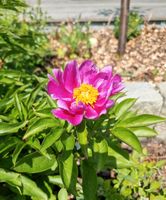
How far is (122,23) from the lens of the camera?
5.30 metres

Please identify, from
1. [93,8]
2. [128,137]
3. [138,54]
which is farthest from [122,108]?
[93,8]

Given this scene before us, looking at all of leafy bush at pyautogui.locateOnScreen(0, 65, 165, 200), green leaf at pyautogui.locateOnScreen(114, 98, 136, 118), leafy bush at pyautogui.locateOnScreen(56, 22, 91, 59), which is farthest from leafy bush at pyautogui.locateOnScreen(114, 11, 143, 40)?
green leaf at pyautogui.locateOnScreen(114, 98, 136, 118)

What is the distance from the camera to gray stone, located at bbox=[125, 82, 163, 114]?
4.26 m

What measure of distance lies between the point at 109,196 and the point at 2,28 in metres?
1.31

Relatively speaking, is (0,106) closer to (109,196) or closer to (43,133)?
(43,133)

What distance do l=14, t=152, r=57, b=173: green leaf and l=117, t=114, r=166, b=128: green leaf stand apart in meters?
0.37

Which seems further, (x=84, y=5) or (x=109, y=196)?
(x=84, y=5)

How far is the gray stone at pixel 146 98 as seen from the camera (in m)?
4.26

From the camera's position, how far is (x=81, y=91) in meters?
1.81

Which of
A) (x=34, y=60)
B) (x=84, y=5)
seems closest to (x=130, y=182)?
(x=34, y=60)

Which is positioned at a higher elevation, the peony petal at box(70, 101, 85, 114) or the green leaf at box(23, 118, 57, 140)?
the peony petal at box(70, 101, 85, 114)

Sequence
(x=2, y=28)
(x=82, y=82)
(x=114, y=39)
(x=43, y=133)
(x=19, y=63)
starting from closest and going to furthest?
(x=82, y=82), (x=43, y=133), (x=2, y=28), (x=19, y=63), (x=114, y=39)

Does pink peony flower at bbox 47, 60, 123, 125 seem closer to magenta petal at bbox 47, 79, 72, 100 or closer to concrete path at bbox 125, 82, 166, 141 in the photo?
magenta petal at bbox 47, 79, 72, 100

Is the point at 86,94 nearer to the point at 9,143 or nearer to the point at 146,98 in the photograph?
the point at 9,143
